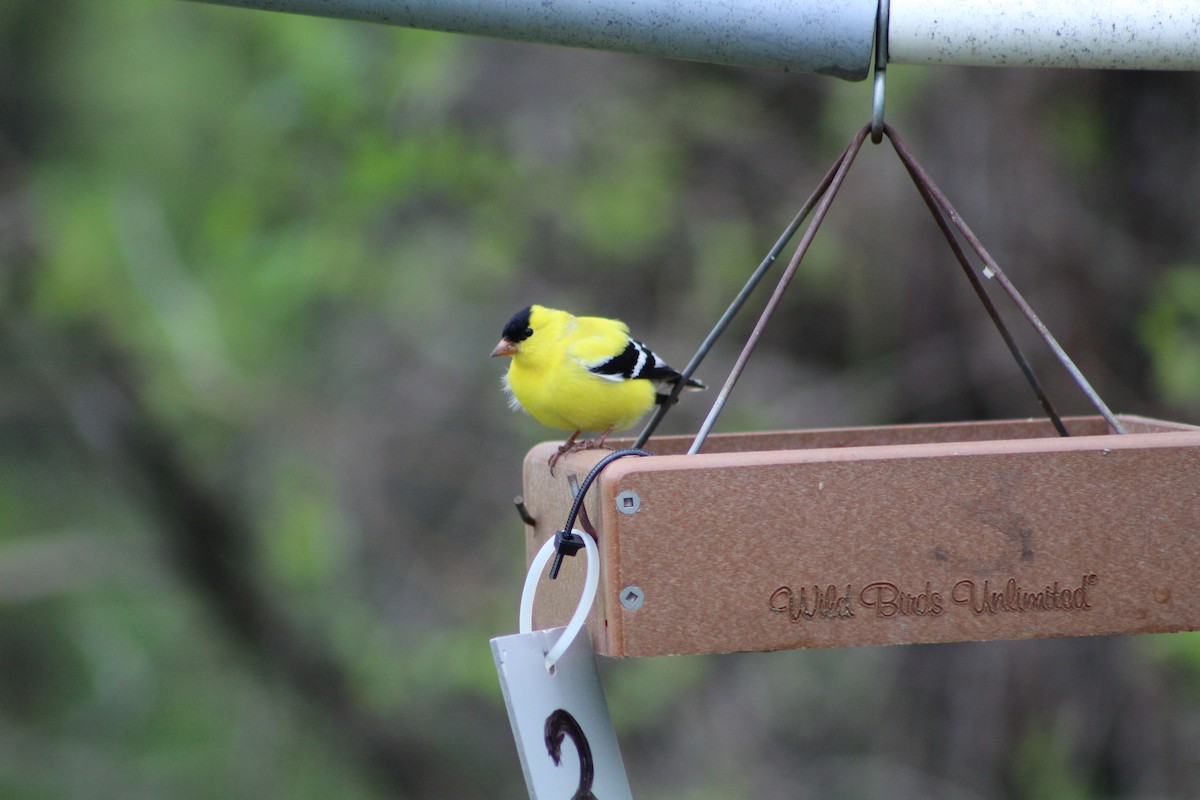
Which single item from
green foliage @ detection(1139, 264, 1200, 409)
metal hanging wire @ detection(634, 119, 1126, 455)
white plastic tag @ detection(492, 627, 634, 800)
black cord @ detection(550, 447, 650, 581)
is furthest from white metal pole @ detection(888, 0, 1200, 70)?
green foliage @ detection(1139, 264, 1200, 409)

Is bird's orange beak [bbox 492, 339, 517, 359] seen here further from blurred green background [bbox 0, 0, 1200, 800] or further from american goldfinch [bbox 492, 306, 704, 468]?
blurred green background [bbox 0, 0, 1200, 800]

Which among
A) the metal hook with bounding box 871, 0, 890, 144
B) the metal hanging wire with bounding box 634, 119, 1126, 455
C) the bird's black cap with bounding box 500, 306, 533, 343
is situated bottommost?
the bird's black cap with bounding box 500, 306, 533, 343

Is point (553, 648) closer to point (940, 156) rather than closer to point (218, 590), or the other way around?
point (940, 156)

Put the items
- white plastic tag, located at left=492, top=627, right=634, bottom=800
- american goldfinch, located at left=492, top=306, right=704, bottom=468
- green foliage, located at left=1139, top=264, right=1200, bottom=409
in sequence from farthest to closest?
green foliage, located at left=1139, top=264, right=1200, bottom=409 → american goldfinch, located at left=492, top=306, right=704, bottom=468 → white plastic tag, located at left=492, top=627, right=634, bottom=800

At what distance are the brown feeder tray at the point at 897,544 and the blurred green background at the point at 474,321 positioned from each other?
2.89 m

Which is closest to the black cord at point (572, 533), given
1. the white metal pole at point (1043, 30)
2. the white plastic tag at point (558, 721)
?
the white plastic tag at point (558, 721)

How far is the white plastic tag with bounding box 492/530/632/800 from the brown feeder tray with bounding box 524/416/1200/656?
2.4 inches

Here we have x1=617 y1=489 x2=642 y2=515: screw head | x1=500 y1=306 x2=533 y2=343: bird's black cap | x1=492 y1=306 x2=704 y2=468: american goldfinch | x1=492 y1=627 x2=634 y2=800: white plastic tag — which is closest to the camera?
x1=492 y1=627 x2=634 y2=800: white plastic tag

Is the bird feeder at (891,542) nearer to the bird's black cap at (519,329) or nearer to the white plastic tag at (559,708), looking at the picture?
the white plastic tag at (559,708)

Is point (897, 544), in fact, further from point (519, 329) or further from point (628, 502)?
point (519, 329)

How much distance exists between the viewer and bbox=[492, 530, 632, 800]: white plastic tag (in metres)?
1.89

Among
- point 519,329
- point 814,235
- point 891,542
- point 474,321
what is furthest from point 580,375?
point 474,321

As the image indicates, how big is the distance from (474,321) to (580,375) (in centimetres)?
340

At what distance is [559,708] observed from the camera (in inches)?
76.9
